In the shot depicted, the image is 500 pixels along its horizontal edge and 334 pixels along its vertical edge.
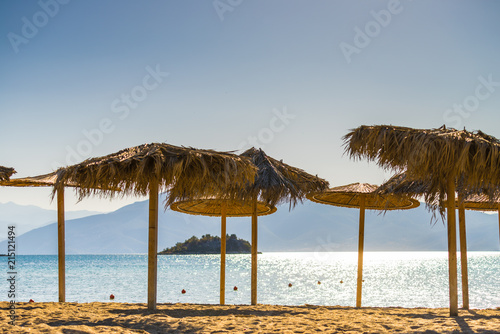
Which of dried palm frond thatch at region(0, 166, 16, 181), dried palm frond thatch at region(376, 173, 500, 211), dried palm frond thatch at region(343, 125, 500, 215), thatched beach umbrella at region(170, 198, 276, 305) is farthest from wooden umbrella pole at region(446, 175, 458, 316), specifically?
dried palm frond thatch at region(0, 166, 16, 181)

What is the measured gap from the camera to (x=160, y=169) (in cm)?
607

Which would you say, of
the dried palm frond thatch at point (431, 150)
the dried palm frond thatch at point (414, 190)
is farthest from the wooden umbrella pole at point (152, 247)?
the dried palm frond thatch at point (414, 190)

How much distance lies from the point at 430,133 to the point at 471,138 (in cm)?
50

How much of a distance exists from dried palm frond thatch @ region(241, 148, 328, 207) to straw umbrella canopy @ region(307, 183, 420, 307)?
0.30 m

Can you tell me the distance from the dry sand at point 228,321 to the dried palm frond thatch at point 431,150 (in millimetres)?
1781

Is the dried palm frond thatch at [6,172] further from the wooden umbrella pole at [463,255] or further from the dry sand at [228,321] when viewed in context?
the wooden umbrella pole at [463,255]

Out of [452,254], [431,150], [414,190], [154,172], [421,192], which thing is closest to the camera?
[431,150]

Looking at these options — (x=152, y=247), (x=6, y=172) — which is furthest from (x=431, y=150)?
(x=6, y=172)

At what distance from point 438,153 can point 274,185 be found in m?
2.90

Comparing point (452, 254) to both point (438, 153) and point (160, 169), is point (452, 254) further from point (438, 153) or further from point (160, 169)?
point (160, 169)

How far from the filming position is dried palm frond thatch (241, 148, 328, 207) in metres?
8.20

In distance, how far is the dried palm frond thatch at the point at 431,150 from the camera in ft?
19.6

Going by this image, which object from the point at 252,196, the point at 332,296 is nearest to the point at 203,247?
the point at 332,296

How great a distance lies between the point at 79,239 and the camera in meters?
195
